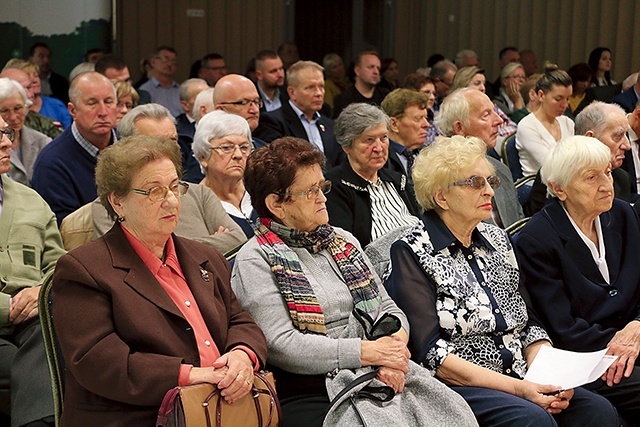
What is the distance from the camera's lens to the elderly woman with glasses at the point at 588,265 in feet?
11.4

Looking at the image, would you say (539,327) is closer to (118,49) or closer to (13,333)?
(13,333)

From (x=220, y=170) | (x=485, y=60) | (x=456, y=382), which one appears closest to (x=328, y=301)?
(x=456, y=382)

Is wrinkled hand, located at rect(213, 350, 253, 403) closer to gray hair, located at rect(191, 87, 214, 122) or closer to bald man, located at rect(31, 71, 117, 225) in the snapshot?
bald man, located at rect(31, 71, 117, 225)

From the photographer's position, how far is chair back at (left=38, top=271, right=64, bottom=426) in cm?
285

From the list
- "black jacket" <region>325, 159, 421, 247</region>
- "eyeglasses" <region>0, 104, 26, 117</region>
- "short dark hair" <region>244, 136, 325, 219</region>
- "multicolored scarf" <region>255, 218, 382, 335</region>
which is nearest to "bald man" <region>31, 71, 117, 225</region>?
"eyeglasses" <region>0, 104, 26, 117</region>

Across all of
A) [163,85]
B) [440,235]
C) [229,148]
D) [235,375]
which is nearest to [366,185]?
[229,148]

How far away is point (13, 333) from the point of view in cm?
347

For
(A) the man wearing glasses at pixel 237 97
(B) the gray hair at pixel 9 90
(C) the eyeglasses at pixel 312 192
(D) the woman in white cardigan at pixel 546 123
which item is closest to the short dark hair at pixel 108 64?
(A) the man wearing glasses at pixel 237 97

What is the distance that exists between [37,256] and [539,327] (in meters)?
1.91

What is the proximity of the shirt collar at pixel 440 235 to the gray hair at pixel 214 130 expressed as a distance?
1.34m

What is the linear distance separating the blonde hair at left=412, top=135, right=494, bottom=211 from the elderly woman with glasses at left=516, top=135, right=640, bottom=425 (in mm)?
407

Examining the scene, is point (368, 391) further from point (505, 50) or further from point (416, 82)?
point (505, 50)

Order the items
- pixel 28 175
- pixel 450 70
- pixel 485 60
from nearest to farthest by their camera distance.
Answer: pixel 28 175 → pixel 450 70 → pixel 485 60

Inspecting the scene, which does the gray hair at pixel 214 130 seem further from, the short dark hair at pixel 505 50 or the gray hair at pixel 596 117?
the short dark hair at pixel 505 50
